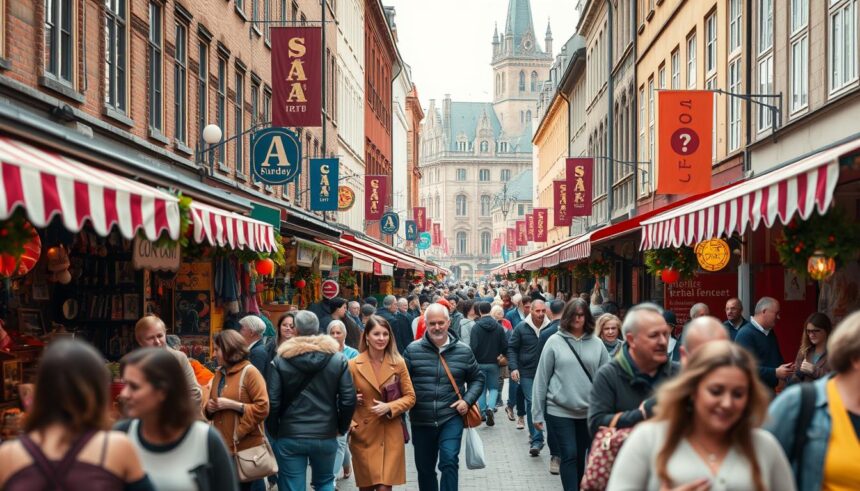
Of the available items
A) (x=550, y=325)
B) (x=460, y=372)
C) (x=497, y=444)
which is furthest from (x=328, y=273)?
(x=460, y=372)

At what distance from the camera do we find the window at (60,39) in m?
12.9

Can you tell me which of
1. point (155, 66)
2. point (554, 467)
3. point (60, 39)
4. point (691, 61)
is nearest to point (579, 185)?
point (691, 61)

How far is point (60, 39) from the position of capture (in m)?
13.3

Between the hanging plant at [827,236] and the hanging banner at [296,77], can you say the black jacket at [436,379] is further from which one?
the hanging banner at [296,77]

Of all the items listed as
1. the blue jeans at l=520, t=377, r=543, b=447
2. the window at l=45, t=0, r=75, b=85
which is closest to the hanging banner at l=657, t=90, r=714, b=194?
the blue jeans at l=520, t=377, r=543, b=447

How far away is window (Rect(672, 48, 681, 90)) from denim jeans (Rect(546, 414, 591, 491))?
56.4 ft

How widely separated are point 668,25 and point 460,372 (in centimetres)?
1917

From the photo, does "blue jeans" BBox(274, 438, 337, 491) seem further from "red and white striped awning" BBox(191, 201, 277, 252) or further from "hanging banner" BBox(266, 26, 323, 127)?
"hanging banner" BBox(266, 26, 323, 127)

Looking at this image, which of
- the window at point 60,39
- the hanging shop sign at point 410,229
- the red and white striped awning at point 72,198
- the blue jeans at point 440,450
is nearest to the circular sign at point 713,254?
the blue jeans at point 440,450

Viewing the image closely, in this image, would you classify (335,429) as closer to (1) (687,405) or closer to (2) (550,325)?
(1) (687,405)

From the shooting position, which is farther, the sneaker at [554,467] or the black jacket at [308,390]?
the sneaker at [554,467]

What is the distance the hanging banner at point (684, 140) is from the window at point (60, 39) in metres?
8.59

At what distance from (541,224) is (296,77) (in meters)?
39.9

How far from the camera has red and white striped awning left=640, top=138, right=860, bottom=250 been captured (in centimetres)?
726
